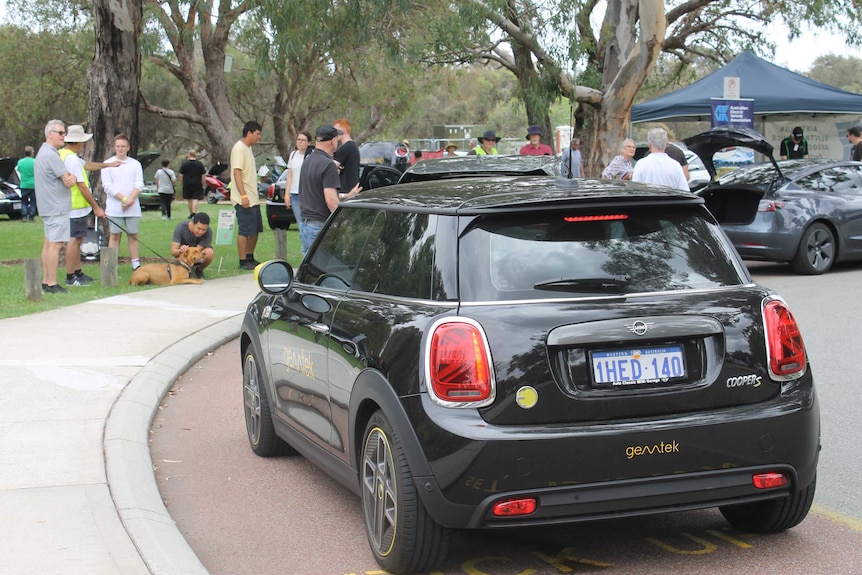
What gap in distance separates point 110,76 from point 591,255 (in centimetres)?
1443

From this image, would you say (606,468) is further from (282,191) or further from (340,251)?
(282,191)

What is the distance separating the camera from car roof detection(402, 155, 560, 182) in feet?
36.6

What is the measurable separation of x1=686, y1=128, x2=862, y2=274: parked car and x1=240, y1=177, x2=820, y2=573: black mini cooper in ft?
33.9

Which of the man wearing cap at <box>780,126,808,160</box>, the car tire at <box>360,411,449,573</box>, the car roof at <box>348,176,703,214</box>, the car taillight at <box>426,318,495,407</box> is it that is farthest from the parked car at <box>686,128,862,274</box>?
the car taillight at <box>426,318,495,407</box>

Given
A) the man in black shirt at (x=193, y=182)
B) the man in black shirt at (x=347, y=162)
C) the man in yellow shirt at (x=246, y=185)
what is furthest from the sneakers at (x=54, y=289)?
the man in black shirt at (x=193, y=182)

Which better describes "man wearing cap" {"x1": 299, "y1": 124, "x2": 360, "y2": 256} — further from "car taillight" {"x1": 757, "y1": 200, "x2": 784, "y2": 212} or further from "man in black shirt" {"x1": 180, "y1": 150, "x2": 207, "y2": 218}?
"man in black shirt" {"x1": 180, "y1": 150, "x2": 207, "y2": 218}

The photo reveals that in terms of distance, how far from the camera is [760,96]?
22.4 m

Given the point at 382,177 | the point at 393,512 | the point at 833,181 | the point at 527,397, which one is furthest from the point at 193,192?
the point at 527,397

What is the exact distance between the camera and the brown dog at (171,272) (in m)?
14.4

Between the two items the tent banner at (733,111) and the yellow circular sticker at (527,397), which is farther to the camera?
the tent banner at (733,111)

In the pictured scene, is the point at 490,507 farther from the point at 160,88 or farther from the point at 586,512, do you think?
the point at 160,88

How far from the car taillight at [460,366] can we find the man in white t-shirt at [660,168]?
9.05m

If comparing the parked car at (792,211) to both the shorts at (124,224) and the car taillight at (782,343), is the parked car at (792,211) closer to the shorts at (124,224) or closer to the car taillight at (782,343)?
the shorts at (124,224)

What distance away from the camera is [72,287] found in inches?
557
